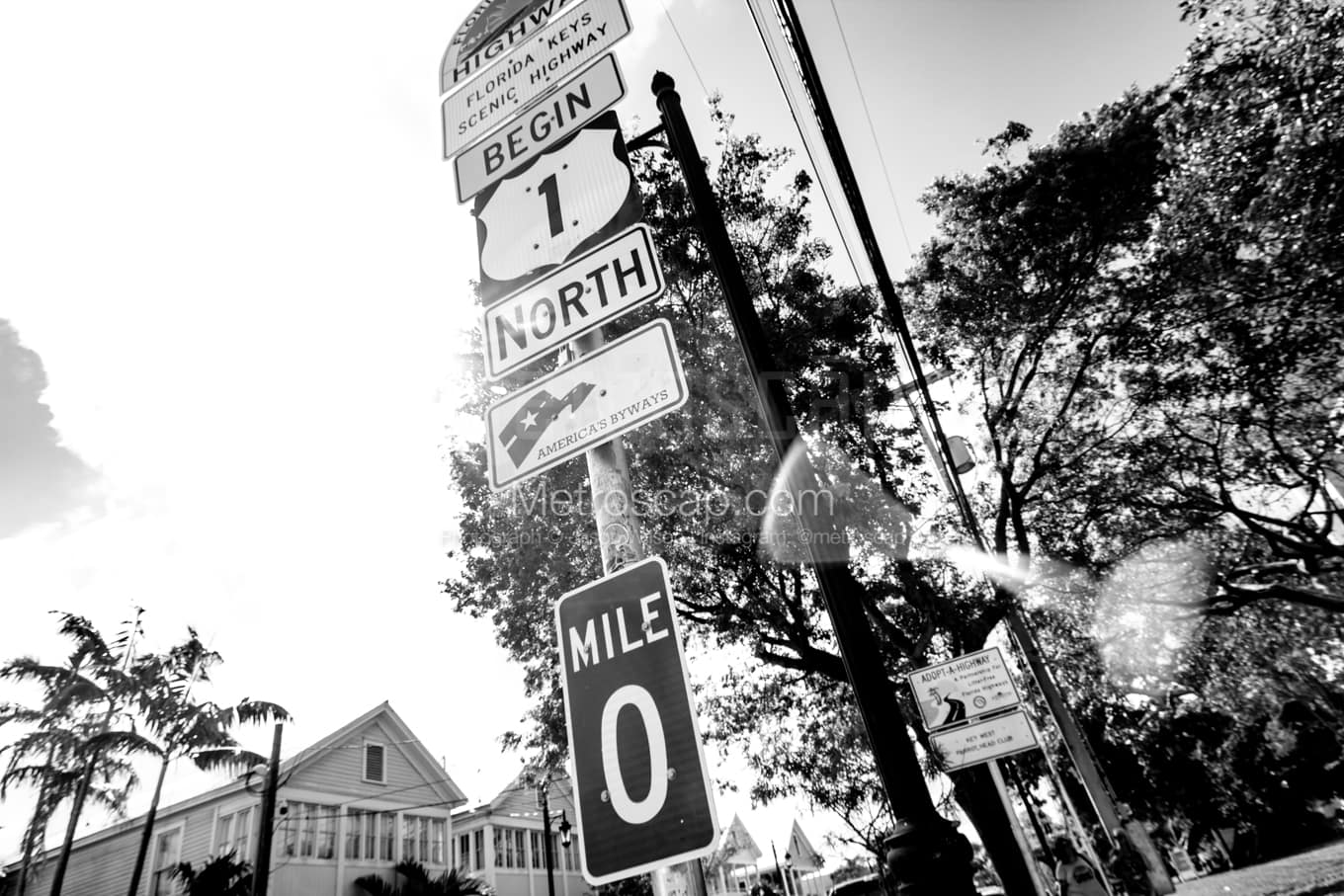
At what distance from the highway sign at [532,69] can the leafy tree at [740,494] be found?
6124 millimetres

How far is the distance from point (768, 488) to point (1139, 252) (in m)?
8.66

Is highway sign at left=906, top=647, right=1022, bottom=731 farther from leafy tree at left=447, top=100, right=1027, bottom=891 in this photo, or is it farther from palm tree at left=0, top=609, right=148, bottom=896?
palm tree at left=0, top=609, right=148, bottom=896

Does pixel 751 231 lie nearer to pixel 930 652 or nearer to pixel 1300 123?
pixel 1300 123

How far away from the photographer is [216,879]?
15422mm

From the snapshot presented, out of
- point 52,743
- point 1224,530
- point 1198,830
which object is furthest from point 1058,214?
point 1198,830

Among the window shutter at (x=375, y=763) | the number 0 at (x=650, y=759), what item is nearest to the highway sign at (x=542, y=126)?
the number 0 at (x=650, y=759)

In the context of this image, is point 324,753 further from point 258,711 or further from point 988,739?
point 988,739

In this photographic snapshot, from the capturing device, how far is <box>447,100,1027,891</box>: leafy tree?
11086 mm

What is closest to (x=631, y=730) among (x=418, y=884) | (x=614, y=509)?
(x=614, y=509)

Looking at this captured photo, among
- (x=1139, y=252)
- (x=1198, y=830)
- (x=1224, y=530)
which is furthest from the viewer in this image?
(x=1198, y=830)

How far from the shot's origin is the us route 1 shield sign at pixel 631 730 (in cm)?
175

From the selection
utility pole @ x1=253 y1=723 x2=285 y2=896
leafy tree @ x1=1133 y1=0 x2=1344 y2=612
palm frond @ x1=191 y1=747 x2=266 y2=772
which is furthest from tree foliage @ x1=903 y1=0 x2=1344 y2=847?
palm frond @ x1=191 y1=747 x2=266 y2=772

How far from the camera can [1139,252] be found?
42.4 ft

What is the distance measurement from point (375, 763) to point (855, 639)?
82.4 feet
